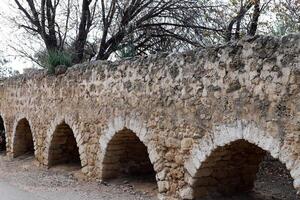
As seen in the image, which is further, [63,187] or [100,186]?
[63,187]

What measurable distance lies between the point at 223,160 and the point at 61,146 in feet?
17.0

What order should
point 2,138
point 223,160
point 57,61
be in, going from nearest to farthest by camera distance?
point 223,160 → point 57,61 → point 2,138

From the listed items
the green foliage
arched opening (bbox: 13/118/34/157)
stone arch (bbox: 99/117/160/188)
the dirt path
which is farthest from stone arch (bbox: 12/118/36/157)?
stone arch (bbox: 99/117/160/188)

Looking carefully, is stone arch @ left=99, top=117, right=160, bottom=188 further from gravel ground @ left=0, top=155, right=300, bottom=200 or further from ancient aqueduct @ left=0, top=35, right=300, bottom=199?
gravel ground @ left=0, top=155, right=300, bottom=200

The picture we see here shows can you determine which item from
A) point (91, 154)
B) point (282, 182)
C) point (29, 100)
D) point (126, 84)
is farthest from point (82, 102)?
point (282, 182)

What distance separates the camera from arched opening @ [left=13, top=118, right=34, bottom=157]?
1252cm

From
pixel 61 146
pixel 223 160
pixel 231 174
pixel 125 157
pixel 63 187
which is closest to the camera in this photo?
pixel 223 160

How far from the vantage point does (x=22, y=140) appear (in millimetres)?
12688

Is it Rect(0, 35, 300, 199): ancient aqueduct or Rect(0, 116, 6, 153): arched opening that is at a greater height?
Rect(0, 35, 300, 199): ancient aqueduct

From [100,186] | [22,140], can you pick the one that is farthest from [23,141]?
[100,186]

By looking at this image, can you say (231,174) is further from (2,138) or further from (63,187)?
(2,138)

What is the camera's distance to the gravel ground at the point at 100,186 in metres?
7.16

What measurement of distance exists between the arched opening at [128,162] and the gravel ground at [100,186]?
6cm

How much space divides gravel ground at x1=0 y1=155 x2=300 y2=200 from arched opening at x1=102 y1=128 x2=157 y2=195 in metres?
0.06
